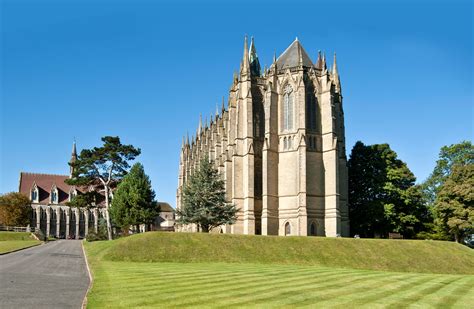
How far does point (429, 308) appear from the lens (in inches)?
675

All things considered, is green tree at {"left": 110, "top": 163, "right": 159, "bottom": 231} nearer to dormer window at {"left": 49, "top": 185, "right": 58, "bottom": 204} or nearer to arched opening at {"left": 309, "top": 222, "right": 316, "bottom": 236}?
arched opening at {"left": 309, "top": 222, "right": 316, "bottom": 236}

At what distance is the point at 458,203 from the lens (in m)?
56.5

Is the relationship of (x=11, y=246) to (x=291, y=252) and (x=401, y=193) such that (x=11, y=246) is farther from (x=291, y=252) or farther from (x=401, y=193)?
(x=401, y=193)

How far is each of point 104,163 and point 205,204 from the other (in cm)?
1891

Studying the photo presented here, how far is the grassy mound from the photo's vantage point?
3803 centimetres

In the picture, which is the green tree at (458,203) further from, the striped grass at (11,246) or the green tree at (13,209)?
the green tree at (13,209)

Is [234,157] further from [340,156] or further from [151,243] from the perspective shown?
[151,243]

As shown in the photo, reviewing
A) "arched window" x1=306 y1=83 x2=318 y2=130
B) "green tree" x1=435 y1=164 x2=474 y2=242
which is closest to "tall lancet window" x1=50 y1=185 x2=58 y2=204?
"arched window" x1=306 y1=83 x2=318 y2=130

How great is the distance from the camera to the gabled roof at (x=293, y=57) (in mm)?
64500

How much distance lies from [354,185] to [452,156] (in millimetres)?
13079

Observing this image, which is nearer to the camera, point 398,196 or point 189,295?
point 189,295

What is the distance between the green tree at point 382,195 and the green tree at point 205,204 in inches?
839

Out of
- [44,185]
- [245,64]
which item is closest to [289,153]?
[245,64]

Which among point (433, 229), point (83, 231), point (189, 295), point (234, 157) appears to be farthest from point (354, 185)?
point (83, 231)
